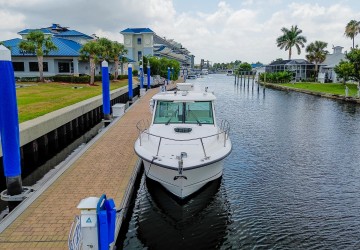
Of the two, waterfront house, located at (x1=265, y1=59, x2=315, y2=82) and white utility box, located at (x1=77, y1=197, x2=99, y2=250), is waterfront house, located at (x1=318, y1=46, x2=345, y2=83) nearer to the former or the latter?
waterfront house, located at (x1=265, y1=59, x2=315, y2=82)

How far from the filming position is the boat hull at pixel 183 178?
31.3ft

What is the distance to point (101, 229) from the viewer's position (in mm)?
6082

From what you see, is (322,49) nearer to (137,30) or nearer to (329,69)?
(329,69)

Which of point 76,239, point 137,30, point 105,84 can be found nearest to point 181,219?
point 76,239

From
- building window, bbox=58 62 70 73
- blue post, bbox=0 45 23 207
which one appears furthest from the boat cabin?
building window, bbox=58 62 70 73

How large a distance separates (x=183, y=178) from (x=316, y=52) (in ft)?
264

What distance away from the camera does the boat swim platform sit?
7.43 meters

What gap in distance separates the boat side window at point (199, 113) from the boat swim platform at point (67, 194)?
267 centimetres

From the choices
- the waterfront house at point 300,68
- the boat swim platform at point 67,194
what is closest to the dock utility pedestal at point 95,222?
the boat swim platform at point 67,194

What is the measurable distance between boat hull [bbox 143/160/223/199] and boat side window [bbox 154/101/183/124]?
251 centimetres

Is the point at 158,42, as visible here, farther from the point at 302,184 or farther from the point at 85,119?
the point at 302,184

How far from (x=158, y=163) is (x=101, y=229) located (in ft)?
12.4

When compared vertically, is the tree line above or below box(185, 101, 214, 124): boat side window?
above

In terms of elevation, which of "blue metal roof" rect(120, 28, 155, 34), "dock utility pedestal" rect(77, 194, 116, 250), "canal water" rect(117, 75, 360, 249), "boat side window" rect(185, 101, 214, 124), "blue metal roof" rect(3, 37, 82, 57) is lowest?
"canal water" rect(117, 75, 360, 249)
